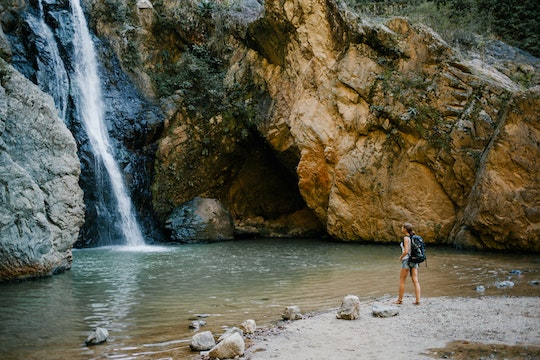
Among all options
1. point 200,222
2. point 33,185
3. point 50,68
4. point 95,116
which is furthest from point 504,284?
point 50,68

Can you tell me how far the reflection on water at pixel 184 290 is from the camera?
702cm

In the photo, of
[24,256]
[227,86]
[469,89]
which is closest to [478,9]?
[469,89]

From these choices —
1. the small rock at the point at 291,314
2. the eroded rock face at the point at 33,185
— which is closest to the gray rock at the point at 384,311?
the small rock at the point at 291,314

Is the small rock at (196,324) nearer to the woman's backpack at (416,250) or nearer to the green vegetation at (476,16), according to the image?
the woman's backpack at (416,250)

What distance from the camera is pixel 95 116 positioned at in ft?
68.7

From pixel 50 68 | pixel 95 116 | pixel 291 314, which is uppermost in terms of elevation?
pixel 50 68

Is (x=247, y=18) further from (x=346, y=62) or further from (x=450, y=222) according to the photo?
(x=450, y=222)

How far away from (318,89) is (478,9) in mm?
10739

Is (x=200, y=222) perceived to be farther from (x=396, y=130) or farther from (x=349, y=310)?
(x=349, y=310)

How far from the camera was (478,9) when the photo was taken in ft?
84.4

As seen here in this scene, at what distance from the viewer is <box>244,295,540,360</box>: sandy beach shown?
5750mm

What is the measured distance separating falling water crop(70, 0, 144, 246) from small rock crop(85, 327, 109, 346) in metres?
13.3

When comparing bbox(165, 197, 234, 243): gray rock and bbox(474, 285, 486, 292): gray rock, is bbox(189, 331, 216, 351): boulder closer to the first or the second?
bbox(474, 285, 486, 292): gray rock

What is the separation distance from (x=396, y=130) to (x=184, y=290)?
12603 mm
